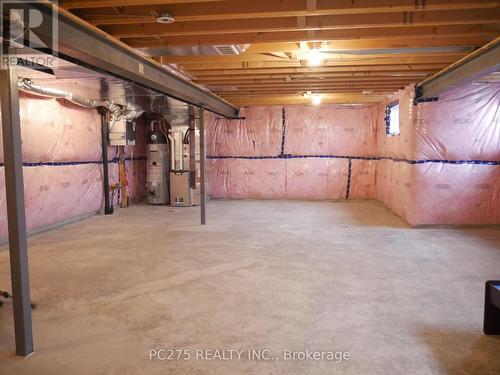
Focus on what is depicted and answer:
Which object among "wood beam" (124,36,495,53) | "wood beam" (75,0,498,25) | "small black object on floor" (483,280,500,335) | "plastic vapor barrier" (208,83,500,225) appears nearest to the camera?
"small black object on floor" (483,280,500,335)

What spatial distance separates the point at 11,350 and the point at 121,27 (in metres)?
2.32

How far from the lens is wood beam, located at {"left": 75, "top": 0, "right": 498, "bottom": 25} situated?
2.46 metres

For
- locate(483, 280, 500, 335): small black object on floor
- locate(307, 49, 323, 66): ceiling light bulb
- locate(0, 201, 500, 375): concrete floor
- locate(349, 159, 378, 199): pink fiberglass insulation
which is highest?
locate(307, 49, 323, 66): ceiling light bulb

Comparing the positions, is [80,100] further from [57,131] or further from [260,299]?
[260,299]

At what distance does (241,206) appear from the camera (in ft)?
24.5

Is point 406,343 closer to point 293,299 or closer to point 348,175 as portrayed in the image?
point 293,299

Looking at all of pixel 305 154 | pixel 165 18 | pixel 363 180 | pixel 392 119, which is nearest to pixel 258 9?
pixel 165 18

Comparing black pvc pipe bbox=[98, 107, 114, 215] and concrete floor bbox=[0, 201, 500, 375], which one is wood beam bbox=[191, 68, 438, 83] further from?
black pvc pipe bbox=[98, 107, 114, 215]

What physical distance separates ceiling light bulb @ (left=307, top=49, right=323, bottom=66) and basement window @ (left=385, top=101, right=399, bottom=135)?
2.85 m

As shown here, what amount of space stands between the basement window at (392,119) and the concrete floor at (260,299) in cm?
217

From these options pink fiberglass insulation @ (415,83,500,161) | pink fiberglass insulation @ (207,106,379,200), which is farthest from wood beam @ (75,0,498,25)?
pink fiberglass insulation @ (207,106,379,200)

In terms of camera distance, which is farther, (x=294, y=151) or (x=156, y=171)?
(x=294, y=151)

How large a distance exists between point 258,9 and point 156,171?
5.67 meters

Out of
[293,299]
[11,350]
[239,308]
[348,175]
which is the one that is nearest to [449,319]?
[293,299]
